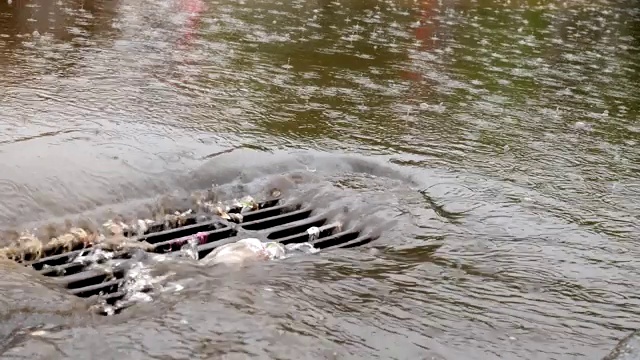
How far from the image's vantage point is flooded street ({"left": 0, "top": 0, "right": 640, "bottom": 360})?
8.82ft

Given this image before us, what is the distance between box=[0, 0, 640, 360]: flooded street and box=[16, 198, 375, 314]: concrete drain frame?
17 centimetres

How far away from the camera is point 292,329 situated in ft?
8.73

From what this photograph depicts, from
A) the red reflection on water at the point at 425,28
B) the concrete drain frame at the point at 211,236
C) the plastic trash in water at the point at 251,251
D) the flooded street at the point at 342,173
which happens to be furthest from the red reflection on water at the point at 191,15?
the plastic trash in water at the point at 251,251

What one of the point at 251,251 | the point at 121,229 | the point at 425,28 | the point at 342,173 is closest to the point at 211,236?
the point at 251,251

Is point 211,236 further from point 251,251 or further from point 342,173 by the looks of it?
point 342,173

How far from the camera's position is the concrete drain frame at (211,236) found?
3043mm

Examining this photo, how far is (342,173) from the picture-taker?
4500 mm

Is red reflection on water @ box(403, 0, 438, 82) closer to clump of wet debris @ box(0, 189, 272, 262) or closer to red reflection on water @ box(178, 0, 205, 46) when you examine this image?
red reflection on water @ box(178, 0, 205, 46)

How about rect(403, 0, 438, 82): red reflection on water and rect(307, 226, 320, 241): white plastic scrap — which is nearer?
rect(307, 226, 320, 241): white plastic scrap

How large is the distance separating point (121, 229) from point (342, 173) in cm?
159

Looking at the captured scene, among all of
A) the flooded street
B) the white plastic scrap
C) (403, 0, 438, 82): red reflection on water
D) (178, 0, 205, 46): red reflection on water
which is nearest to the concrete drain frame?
the white plastic scrap

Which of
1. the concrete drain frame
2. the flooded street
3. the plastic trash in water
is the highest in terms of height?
the flooded street

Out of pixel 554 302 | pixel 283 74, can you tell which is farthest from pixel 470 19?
pixel 554 302

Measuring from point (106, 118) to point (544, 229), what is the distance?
318cm
